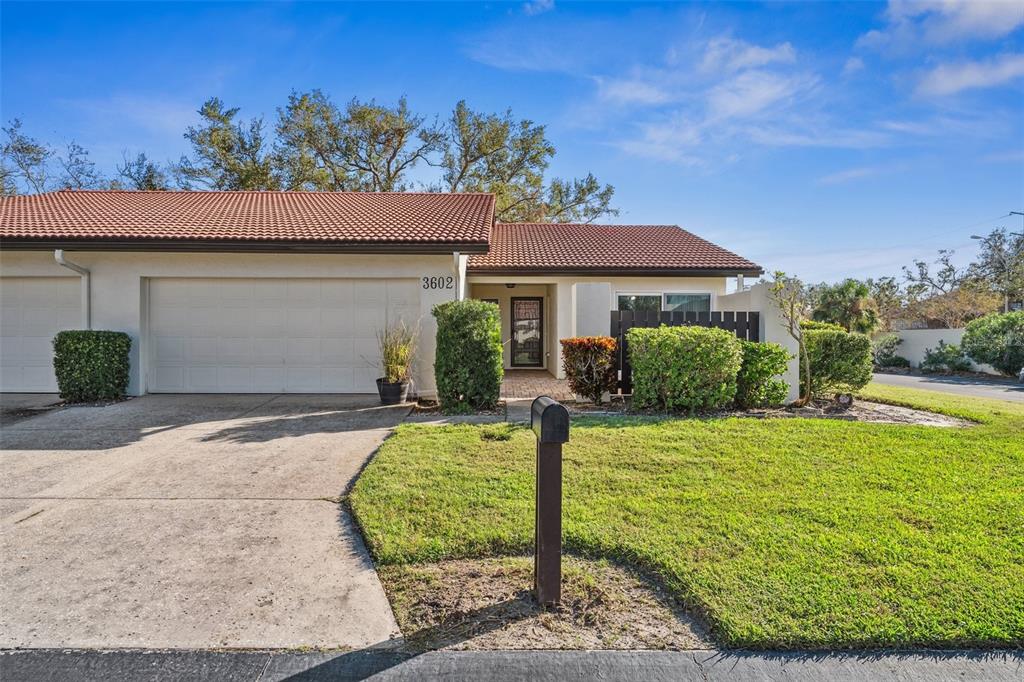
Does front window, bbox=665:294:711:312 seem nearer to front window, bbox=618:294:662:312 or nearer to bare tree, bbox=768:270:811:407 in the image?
front window, bbox=618:294:662:312

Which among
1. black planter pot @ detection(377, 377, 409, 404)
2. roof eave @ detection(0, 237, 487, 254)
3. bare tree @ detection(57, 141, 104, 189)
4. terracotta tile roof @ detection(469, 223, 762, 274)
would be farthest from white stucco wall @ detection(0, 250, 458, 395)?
bare tree @ detection(57, 141, 104, 189)

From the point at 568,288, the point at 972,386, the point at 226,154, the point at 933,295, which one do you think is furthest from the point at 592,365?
the point at 933,295

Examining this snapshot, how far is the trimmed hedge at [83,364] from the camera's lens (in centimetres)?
870

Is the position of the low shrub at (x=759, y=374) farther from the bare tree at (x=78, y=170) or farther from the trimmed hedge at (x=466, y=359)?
the bare tree at (x=78, y=170)

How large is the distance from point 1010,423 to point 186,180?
2792cm

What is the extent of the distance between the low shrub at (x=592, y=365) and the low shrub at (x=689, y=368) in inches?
34.7

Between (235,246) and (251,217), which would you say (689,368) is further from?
(251,217)

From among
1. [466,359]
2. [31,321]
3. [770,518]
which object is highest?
[31,321]

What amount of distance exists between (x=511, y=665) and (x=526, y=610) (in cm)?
41

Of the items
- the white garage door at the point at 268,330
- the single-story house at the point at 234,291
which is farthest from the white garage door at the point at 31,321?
the white garage door at the point at 268,330

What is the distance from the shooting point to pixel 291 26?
9.40m

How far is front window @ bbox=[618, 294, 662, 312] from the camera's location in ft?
44.1

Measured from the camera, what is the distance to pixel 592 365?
8438 mm

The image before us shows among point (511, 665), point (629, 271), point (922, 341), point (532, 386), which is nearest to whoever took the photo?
point (511, 665)
